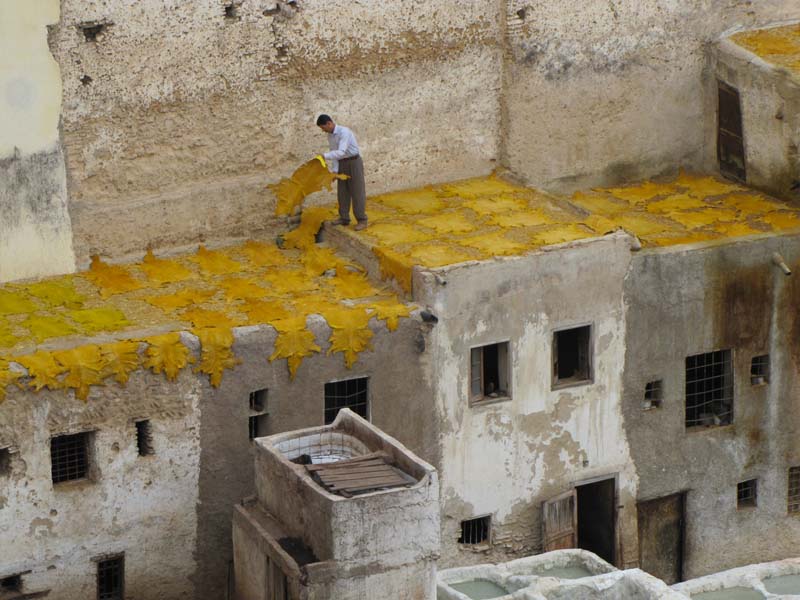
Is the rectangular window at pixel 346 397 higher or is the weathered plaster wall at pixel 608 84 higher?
the weathered plaster wall at pixel 608 84

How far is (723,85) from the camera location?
32.7 m

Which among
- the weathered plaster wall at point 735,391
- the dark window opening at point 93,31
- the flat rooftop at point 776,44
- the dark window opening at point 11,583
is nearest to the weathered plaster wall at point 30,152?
the dark window opening at point 93,31

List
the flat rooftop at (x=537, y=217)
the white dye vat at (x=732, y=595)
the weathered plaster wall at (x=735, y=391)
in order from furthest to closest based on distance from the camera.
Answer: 1. the weathered plaster wall at (x=735, y=391)
2. the flat rooftop at (x=537, y=217)
3. the white dye vat at (x=732, y=595)

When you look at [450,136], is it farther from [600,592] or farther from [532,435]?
[600,592]

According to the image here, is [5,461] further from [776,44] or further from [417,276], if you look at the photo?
[776,44]

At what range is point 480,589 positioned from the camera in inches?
1104

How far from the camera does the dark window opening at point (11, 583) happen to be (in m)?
26.5

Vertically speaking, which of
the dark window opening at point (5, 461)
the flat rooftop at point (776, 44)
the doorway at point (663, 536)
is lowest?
the doorway at point (663, 536)

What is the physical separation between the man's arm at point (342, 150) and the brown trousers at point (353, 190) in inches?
8.9

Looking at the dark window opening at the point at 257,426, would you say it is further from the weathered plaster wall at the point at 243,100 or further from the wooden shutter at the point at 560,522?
the wooden shutter at the point at 560,522

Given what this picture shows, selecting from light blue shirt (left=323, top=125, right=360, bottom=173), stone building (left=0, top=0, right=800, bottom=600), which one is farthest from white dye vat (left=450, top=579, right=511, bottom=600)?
light blue shirt (left=323, top=125, right=360, bottom=173)

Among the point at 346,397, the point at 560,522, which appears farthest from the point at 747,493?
the point at 346,397

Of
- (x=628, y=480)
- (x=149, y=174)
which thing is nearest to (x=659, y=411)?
(x=628, y=480)

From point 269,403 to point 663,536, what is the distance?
6.61 meters
